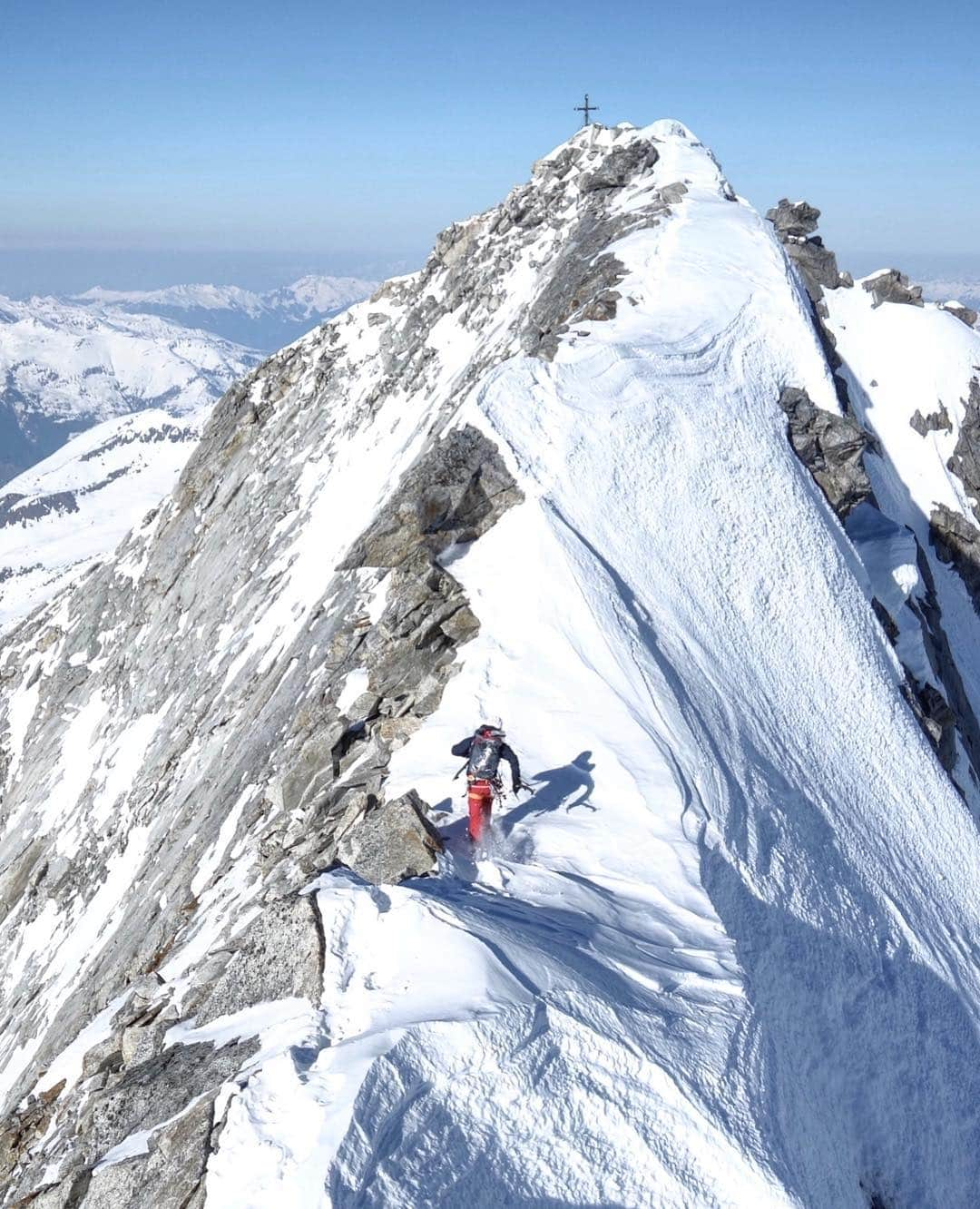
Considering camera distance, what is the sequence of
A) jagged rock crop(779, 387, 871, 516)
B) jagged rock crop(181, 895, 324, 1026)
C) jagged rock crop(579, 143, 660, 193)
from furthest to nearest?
jagged rock crop(579, 143, 660, 193) → jagged rock crop(779, 387, 871, 516) → jagged rock crop(181, 895, 324, 1026)

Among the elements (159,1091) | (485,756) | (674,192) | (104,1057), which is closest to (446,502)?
(485,756)

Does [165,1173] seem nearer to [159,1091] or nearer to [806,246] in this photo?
[159,1091]

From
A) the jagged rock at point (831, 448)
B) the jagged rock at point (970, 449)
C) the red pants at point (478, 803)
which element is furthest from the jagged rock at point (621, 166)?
the red pants at point (478, 803)

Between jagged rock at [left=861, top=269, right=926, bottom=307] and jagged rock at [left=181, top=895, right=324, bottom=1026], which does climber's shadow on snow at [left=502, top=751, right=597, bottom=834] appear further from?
jagged rock at [left=861, top=269, right=926, bottom=307]

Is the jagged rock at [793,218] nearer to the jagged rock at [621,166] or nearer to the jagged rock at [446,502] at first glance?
the jagged rock at [621,166]

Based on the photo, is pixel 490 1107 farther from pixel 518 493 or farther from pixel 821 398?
pixel 821 398

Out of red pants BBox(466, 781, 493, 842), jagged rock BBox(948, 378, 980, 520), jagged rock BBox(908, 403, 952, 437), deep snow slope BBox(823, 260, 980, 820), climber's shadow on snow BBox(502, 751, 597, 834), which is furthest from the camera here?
jagged rock BBox(908, 403, 952, 437)

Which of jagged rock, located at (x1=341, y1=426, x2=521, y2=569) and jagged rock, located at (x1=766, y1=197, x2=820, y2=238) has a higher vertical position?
jagged rock, located at (x1=766, y1=197, x2=820, y2=238)

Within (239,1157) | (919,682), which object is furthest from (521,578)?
(919,682)

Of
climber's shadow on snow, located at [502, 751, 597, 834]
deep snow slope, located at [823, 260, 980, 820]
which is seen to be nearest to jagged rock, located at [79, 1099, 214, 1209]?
climber's shadow on snow, located at [502, 751, 597, 834]
